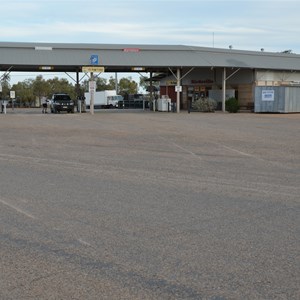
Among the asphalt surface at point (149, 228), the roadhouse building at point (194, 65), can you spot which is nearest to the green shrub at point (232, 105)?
the roadhouse building at point (194, 65)

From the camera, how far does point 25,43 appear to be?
158 feet

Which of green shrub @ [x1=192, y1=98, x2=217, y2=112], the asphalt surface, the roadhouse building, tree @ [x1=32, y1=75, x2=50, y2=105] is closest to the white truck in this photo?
tree @ [x1=32, y1=75, x2=50, y2=105]

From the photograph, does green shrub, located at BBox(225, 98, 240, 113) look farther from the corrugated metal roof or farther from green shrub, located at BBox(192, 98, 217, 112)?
the corrugated metal roof

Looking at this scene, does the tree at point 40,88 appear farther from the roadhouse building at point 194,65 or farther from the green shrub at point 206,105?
the green shrub at point 206,105

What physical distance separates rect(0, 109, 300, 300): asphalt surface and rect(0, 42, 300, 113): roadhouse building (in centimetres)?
3216

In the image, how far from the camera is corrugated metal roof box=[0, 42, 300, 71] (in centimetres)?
4509

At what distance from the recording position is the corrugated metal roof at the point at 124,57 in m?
45.1

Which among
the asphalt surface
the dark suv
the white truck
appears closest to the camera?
the asphalt surface

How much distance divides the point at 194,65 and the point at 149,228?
→ 135ft

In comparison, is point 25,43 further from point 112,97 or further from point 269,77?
point 112,97

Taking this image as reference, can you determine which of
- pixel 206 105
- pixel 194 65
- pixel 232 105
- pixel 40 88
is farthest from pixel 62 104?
pixel 40 88

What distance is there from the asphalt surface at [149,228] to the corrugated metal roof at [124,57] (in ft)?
105

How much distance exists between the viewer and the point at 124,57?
47.5 metres

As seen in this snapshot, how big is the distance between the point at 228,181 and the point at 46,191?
384 centimetres
